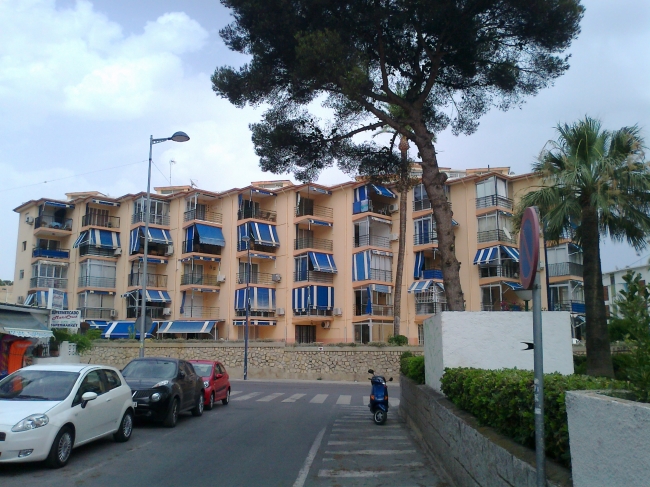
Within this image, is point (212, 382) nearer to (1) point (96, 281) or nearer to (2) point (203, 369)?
(2) point (203, 369)

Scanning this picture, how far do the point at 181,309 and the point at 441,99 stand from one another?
39.8 metres

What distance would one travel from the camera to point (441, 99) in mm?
15648

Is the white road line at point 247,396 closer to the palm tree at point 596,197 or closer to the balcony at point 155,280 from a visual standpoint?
the palm tree at point 596,197

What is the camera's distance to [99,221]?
56188mm

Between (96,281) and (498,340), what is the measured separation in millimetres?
50225

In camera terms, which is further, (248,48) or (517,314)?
(248,48)

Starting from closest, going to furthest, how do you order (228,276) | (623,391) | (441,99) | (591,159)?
(623,391), (441,99), (591,159), (228,276)

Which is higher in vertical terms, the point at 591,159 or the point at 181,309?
the point at 591,159

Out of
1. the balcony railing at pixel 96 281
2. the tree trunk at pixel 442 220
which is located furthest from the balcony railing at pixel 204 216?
the tree trunk at pixel 442 220

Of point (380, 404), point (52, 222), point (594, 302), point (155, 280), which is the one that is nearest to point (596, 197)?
point (594, 302)

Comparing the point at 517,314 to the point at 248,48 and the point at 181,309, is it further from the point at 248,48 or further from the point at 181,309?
the point at 181,309

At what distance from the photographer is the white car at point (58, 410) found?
340 inches

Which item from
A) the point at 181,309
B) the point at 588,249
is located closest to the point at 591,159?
the point at 588,249

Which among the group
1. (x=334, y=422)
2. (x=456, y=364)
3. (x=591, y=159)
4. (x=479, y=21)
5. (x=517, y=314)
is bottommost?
(x=334, y=422)
